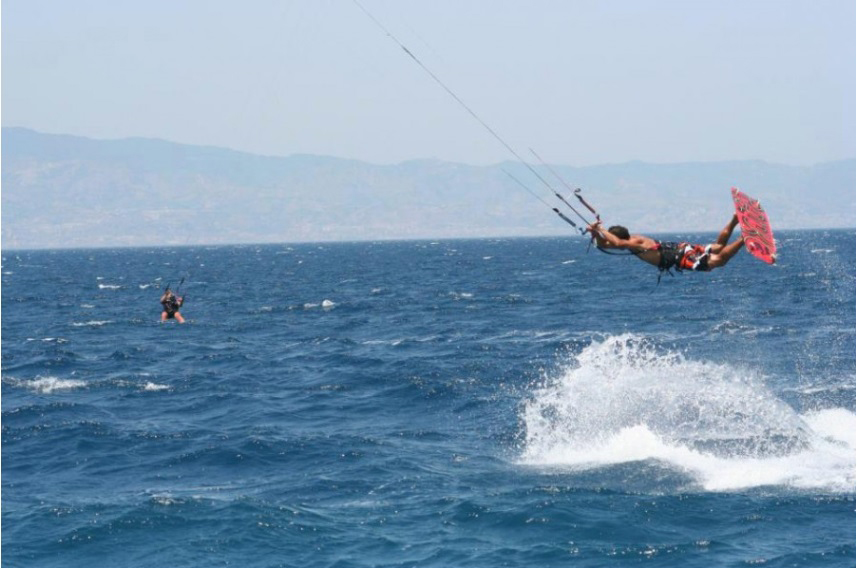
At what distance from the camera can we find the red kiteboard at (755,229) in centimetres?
2092

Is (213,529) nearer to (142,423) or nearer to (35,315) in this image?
(142,423)

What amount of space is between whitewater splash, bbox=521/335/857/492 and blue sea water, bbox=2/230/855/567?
0.37 ft

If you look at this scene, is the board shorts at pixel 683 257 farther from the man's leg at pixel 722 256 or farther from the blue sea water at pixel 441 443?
the blue sea water at pixel 441 443

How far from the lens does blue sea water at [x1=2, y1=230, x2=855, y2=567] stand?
26531 millimetres

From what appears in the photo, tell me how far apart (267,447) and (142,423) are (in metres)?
7.09

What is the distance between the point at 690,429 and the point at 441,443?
27.5 ft

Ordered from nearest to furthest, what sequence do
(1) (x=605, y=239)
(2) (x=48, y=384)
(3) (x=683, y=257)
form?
(1) (x=605, y=239) < (3) (x=683, y=257) < (2) (x=48, y=384)

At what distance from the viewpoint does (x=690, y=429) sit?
36.2 metres

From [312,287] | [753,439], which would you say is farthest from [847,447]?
[312,287]

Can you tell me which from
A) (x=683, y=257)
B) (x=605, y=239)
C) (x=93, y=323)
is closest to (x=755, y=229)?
(x=683, y=257)

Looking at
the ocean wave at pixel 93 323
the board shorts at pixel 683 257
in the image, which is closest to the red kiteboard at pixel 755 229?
the board shorts at pixel 683 257

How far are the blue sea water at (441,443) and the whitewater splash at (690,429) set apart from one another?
11 cm

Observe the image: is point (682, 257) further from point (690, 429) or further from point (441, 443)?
point (441, 443)

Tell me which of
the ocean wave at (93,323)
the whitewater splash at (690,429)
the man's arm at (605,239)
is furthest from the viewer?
the ocean wave at (93,323)
